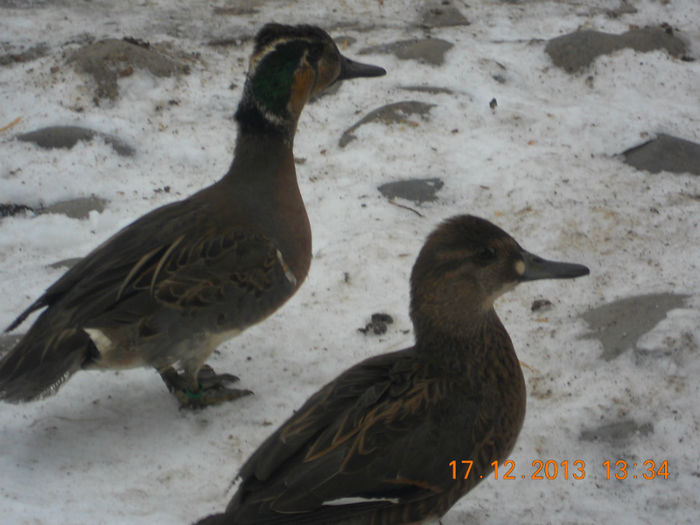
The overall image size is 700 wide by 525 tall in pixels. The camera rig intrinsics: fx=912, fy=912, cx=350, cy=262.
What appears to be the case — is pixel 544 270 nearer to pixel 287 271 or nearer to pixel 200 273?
pixel 287 271

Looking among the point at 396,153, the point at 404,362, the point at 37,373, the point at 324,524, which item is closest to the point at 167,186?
the point at 396,153

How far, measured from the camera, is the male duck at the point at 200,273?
12.0ft

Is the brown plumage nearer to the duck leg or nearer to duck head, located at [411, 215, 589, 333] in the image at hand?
duck head, located at [411, 215, 589, 333]

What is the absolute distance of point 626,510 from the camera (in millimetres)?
3232

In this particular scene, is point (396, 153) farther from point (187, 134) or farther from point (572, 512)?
point (572, 512)

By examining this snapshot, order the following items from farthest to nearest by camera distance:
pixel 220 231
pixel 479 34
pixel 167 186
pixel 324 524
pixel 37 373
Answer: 1. pixel 479 34
2. pixel 167 186
3. pixel 220 231
4. pixel 37 373
5. pixel 324 524

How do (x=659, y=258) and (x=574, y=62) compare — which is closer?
(x=659, y=258)

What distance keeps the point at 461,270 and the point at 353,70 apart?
174cm

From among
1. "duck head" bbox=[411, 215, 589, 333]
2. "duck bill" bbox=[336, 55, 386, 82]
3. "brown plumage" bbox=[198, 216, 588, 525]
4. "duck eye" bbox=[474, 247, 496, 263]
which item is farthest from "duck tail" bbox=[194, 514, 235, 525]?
"duck bill" bbox=[336, 55, 386, 82]

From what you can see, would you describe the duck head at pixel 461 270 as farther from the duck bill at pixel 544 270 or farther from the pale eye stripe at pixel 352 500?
the pale eye stripe at pixel 352 500

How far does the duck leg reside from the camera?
398cm

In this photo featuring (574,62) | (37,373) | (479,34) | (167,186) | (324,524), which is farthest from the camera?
(479,34)

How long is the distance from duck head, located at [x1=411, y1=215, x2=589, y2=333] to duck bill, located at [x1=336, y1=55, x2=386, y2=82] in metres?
1.53

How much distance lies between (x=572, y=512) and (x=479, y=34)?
4885 millimetres
